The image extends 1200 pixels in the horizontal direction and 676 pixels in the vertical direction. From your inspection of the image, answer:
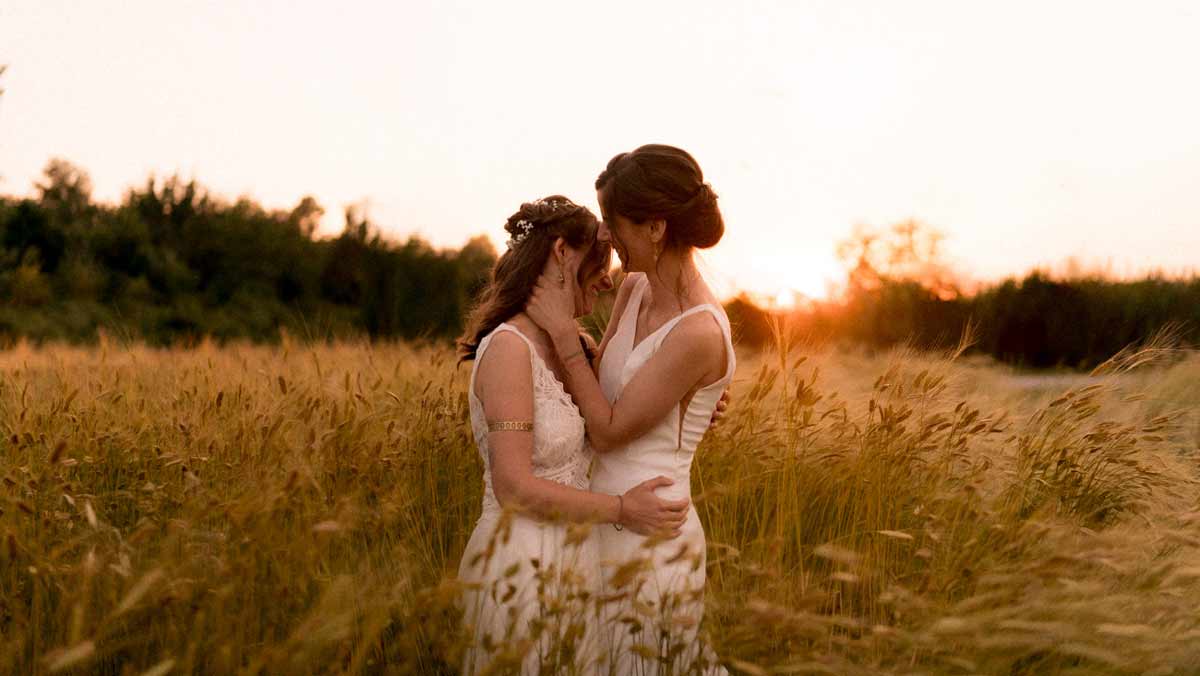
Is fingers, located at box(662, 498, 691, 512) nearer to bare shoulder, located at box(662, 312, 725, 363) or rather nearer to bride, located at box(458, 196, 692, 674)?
bride, located at box(458, 196, 692, 674)

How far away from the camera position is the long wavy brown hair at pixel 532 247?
11.2ft

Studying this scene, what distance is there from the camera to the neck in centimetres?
354

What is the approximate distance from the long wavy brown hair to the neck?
23 cm

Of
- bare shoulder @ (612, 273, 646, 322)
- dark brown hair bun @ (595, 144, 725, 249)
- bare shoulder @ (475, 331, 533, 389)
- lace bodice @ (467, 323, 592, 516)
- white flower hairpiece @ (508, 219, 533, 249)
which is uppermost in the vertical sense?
dark brown hair bun @ (595, 144, 725, 249)

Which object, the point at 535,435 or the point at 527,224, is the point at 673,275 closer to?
the point at 527,224

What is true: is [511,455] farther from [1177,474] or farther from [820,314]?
[820,314]

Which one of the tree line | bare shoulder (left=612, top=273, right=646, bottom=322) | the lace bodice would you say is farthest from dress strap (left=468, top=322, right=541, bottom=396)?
the tree line

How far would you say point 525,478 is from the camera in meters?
3.15

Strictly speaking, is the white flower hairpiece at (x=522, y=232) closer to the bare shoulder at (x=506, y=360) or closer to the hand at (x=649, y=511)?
the bare shoulder at (x=506, y=360)

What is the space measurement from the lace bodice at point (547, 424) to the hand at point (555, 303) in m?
0.08

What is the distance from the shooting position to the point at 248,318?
19.0m

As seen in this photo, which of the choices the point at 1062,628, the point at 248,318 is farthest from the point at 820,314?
the point at 1062,628

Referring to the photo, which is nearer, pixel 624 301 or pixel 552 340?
pixel 552 340

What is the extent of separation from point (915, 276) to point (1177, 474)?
45.1 ft
